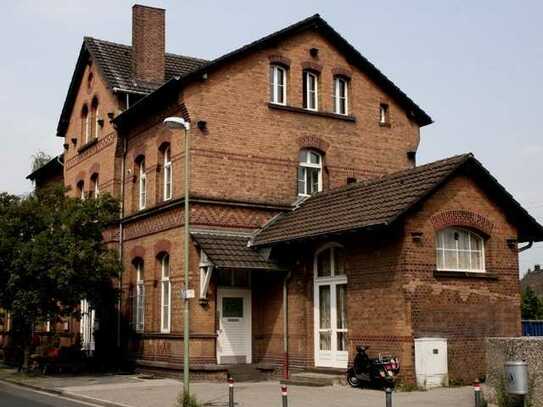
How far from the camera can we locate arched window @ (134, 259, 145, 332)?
2548 cm

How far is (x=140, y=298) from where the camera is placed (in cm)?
2584

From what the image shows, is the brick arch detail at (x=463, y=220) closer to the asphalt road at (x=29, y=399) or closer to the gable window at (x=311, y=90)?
the gable window at (x=311, y=90)

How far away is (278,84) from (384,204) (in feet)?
25.3

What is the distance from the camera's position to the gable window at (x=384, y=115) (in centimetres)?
2702

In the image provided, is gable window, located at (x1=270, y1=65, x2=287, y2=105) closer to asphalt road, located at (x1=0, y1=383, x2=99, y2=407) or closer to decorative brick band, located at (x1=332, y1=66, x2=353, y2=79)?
decorative brick band, located at (x1=332, y1=66, x2=353, y2=79)

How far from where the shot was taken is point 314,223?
2102 cm

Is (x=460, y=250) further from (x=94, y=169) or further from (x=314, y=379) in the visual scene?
(x=94, y=169)

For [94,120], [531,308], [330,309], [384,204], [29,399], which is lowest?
[29,399]

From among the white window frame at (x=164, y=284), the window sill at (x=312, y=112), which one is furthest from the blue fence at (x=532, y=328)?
the white window frame at (x=164, y=284)

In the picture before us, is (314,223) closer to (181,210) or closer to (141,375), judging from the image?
(181,210)

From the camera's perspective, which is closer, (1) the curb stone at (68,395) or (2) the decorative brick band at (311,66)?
(1) the curb stone at (68,395)

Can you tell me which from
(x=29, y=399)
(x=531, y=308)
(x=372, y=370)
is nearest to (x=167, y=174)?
(x=29, y=399)

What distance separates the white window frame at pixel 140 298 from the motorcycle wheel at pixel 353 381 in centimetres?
874

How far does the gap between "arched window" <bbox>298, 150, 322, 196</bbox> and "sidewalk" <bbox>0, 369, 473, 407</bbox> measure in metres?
6.76
